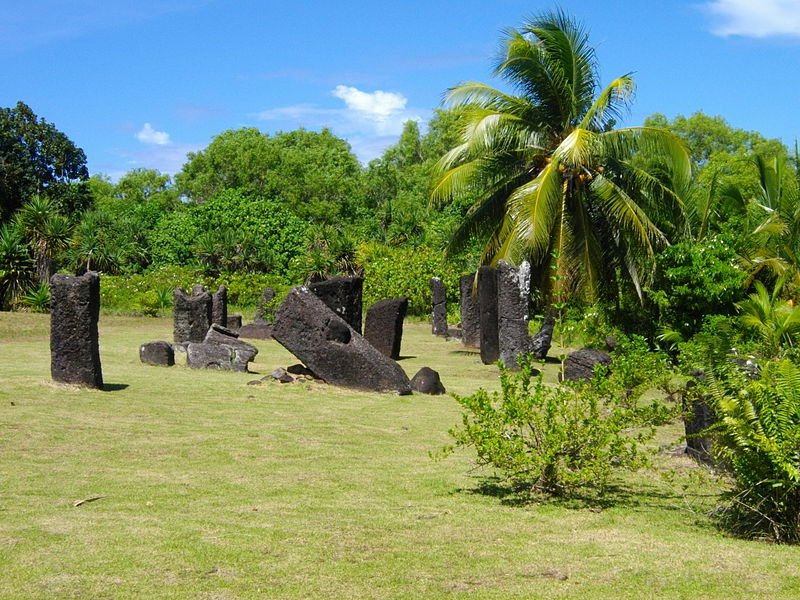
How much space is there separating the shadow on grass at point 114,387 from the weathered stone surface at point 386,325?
781 centimetres

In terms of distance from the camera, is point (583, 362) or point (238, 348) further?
Result: point (238, 348)

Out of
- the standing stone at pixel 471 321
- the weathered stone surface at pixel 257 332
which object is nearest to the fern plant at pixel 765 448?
the standing stone at pixel 471 321

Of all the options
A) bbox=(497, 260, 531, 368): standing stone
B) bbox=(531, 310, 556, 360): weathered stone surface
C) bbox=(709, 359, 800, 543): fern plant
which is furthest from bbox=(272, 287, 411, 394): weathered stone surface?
bbox=(709, 359, 800, 543): fern plant

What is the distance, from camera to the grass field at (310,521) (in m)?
5.46

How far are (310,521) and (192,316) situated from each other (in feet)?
52.9

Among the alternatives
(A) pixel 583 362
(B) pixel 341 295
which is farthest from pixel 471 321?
(A) pixel 583 362

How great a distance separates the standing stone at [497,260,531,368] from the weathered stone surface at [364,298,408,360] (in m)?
2.85

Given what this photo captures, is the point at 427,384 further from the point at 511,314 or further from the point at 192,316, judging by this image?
the point at 192,316

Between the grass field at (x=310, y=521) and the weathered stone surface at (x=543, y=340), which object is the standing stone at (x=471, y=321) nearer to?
the weathered stone surface at (x=543, y=340)

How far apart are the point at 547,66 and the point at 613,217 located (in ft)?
14.3

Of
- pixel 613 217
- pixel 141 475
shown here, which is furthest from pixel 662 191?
pixel 141 475

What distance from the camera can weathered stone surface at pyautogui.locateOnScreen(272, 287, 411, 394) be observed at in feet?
49.8

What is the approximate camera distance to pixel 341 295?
65.5ft

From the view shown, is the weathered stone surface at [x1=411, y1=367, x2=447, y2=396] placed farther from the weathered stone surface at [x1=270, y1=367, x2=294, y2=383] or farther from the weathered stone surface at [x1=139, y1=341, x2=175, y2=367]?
the weathered stone surface at [x1=139, y1=341, x2=175, y2=367]
